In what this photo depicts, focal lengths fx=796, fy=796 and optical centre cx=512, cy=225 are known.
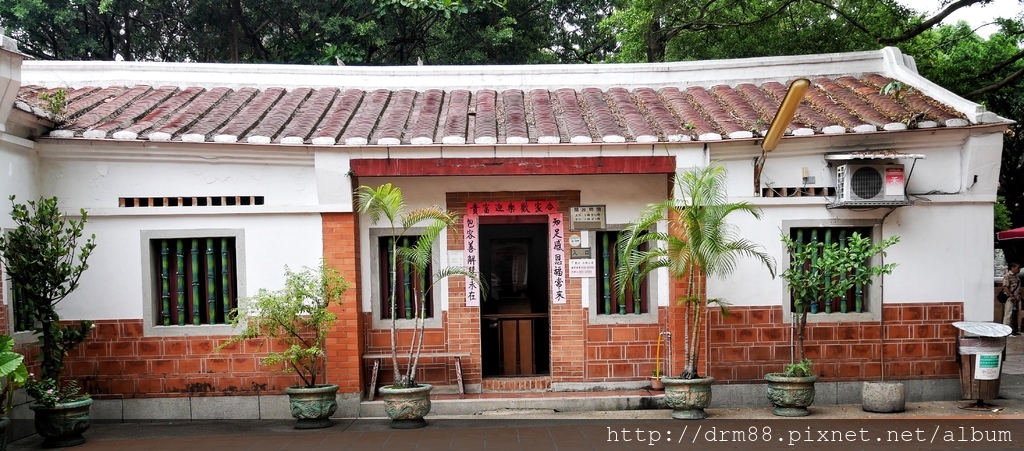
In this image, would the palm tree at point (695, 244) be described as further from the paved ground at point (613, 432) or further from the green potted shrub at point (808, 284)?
the paved ground at point (613, 432)

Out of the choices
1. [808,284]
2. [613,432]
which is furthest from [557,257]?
[808,284]

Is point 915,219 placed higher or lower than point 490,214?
lower

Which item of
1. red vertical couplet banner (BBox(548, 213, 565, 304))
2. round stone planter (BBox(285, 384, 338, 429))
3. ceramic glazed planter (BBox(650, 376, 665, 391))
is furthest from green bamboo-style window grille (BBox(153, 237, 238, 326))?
ceramic glazed planter (BBox(650, 376, 665, 391))

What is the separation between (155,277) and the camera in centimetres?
905

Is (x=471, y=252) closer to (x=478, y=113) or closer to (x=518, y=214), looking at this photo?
(x=518, y=214)

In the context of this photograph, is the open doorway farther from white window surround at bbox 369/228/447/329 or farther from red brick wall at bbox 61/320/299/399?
red brick wall at bbox 61/320/299/399

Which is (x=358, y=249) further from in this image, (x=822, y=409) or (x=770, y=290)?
(x=822, y=409)

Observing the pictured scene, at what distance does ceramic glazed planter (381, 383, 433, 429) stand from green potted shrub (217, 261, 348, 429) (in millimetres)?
651

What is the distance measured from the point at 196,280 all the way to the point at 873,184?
772cm

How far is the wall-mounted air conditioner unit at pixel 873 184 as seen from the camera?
8.89 m

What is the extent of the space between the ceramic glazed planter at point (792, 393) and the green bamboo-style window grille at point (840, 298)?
1.11 meters

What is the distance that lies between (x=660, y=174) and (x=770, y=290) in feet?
6.18

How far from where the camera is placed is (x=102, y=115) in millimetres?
9070

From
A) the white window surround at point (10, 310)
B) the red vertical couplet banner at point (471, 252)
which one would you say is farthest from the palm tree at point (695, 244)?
the white window surround at point (10, 310)
